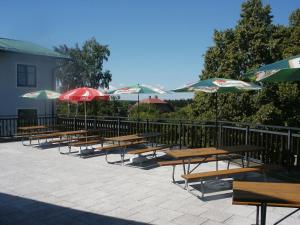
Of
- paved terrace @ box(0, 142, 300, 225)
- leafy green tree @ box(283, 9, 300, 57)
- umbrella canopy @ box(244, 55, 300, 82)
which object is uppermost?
leafy green tree @ box(283, 9, 300, 57)

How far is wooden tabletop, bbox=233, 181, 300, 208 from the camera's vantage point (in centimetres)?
347

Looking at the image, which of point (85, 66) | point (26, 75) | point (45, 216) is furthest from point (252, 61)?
point (85, 66)

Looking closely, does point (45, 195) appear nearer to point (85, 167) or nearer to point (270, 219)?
point (85, 167)

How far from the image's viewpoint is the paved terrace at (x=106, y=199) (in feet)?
16.3

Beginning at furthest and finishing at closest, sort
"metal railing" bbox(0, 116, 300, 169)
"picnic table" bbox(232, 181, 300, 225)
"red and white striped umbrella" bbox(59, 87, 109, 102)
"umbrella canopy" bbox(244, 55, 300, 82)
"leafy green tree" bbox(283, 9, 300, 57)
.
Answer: "leafy green tree" bbox(283, 9, 300, 57)
"red and white striped umbrella" bbox(59, 87, 109, 102)
"metal railing" bbox(0, 116, 300, 169)
"umbrella canopy" bbox(244, 55, 300, 82)
"picnic table" bbox(232, 181, 300, 225)

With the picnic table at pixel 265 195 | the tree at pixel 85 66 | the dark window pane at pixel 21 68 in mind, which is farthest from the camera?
the tree at pixel 85 66

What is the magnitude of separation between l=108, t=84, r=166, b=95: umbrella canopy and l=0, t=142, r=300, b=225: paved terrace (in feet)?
8.42

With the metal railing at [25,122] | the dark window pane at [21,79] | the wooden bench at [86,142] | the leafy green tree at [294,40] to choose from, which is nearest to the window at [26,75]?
the dark window pane at [21,79]

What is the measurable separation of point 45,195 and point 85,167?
251 cm

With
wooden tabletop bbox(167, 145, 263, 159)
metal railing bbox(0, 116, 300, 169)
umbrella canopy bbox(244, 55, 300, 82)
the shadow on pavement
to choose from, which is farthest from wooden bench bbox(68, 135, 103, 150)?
umbrella canopy bbox(244, 55, 300, 82)

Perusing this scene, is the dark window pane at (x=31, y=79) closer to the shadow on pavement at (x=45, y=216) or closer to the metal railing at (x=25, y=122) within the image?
the metal railing at (x=25, y=122)

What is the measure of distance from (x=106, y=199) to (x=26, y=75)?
1548cm

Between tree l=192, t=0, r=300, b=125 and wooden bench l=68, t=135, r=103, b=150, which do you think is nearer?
wooden bench l=68, t=135, r=103, b=150

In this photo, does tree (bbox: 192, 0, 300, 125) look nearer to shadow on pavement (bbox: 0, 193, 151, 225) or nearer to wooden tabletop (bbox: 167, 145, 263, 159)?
wooden tabletop (bbox: 167, 145, 263, 159)
